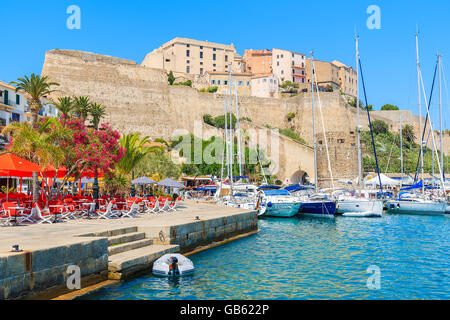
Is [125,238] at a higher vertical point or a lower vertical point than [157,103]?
lower

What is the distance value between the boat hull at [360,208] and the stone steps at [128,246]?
59.4ft

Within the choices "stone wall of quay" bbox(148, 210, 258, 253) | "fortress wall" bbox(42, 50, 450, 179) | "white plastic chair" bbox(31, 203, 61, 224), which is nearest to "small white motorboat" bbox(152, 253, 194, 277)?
"stone wall of quay" bbox(148, 210, 258, 253)

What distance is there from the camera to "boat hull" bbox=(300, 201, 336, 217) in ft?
83.5

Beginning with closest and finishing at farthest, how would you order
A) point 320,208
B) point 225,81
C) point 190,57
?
point 320,208
point 225,81
point 190,57

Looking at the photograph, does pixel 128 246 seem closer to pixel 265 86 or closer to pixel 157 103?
pixel 157 103

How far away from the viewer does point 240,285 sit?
945cm

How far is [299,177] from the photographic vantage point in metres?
47.0

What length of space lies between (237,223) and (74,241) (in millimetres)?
9732

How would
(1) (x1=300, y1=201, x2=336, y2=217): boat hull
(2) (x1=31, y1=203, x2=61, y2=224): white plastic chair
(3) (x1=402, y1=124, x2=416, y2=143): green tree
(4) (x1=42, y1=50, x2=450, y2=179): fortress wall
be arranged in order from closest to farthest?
(2) (x1=31, y1=203, x2=61, y2=224): white plastic chair < (1) (x1=300, y1=201, x2=336, y2=217): boat hull < (4) (x1=42, y1=50, x2=450, y2=179): fortress wall < (3) (x1=402, y1=124, x2=416, y2=143): green tree

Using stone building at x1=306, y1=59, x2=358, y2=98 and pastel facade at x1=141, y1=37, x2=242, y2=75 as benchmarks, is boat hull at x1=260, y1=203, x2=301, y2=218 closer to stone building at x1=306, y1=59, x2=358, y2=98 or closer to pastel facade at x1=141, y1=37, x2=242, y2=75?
pastel facade at x1=141, y1=37, x2=242, y2=75

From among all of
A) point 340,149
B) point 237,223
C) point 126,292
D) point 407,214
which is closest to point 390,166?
point 340,149

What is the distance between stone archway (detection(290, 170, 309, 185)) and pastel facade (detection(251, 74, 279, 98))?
31.7 meters

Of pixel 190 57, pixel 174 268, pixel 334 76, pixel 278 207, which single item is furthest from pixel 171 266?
pixel 334 76

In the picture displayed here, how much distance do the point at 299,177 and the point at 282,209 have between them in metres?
22.1
